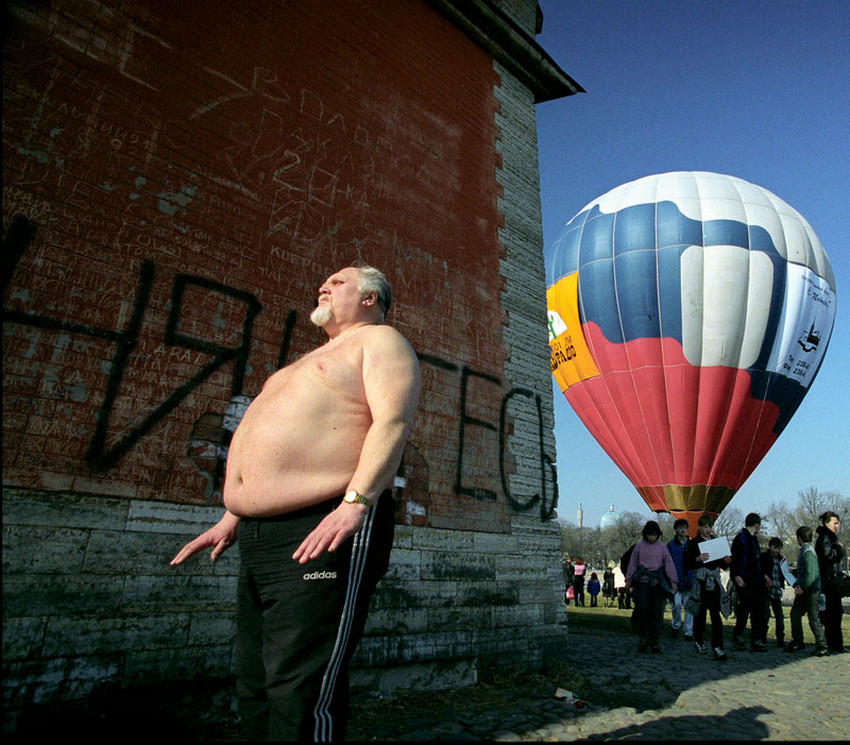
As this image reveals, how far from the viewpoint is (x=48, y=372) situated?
11.6 ft

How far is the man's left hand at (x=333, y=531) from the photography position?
193cm

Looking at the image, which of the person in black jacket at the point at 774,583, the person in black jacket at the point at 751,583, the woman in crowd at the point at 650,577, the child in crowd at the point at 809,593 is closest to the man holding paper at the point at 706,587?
the person in black jacket at the point at 751,583

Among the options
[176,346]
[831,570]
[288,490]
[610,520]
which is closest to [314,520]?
[288,490]

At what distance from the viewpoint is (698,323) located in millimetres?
15094

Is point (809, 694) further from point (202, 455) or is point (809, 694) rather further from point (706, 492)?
point (706, 492)

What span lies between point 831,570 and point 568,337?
10.4 meters

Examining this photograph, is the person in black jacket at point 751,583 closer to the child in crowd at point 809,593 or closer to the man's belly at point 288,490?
the child in crowd at point 809,593

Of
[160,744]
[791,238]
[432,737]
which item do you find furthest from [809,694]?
[791,238]

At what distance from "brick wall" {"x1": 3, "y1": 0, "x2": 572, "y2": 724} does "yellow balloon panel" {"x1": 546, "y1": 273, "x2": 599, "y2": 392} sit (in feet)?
33.2

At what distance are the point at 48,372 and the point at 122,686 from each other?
73.4 inches

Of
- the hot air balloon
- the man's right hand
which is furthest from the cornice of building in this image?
the hot air balloon

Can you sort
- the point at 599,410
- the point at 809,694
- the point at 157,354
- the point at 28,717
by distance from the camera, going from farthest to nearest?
the point at 599,410, the point at 809,694, the point at 157,354, the point at 28,717

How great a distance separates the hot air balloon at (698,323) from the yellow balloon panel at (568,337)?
65 mm

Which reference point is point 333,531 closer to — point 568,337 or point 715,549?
point 715,549
